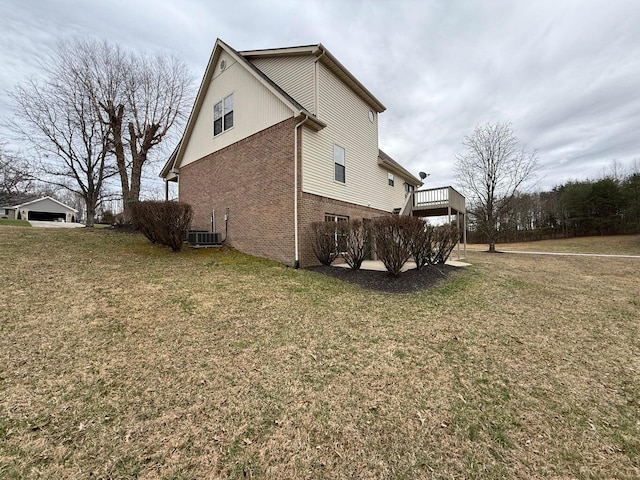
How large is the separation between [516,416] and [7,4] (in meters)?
18.7

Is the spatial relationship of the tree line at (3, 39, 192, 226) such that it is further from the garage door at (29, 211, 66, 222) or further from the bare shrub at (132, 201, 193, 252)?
the garage door at (29, 211, 66, 222)

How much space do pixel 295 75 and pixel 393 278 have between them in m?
8.66

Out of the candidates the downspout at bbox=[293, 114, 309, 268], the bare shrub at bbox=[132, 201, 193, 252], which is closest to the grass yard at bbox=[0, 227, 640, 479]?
the downspout at bbox=[293, 114, 309, 268]

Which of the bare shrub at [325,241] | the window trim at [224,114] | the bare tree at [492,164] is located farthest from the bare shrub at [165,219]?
the bare tree at [492,164]

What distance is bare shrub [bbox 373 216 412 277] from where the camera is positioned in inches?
298

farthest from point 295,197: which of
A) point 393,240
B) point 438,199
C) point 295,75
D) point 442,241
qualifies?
point 438,199

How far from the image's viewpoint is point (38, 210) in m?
37.6

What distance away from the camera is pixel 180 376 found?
3.22 m

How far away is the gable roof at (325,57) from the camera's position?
9883 mm

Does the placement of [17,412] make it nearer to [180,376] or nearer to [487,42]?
[180,376]

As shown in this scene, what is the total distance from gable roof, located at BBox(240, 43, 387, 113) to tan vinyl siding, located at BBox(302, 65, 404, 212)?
22 centimetres

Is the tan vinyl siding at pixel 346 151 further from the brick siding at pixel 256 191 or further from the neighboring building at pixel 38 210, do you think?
the neighboring building at pixel 38 210

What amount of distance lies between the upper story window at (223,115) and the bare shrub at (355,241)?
7302mm

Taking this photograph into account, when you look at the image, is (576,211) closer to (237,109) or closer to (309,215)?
(309,215)
